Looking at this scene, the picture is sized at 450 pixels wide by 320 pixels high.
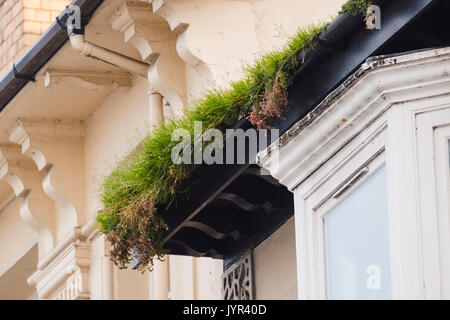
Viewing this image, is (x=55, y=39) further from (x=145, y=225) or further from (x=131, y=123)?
(x=145, y=225)

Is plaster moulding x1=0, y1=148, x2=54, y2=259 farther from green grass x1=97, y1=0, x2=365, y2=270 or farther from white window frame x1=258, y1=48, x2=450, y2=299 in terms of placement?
white window frame x1=258, y1=48, x2=450, y2=299

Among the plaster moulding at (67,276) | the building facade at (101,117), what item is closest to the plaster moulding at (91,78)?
the building facade at (101,117)

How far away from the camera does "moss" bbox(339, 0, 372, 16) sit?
322 inches

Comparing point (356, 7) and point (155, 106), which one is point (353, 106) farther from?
point (155, 106)

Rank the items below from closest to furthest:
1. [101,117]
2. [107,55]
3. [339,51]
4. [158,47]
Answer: [339,51]
[158,47]
[107,55]
[101,117]

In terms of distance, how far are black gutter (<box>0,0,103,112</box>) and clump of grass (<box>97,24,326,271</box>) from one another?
1.94m

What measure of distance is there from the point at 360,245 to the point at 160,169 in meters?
2.05

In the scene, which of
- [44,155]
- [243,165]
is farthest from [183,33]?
[44,155]

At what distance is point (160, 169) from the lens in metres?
9.81

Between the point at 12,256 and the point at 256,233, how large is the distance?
6.50 metres

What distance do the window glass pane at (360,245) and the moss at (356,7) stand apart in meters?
0.80

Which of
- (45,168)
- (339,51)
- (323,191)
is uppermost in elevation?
(45,168)

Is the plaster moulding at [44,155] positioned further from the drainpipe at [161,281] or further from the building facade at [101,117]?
the drainpipe at [161,281]

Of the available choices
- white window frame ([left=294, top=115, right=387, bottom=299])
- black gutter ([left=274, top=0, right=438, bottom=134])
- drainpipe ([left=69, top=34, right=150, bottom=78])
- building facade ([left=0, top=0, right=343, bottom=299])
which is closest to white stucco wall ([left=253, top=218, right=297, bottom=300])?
building facade ([left=0, top=0, right=343, bottom=299])
